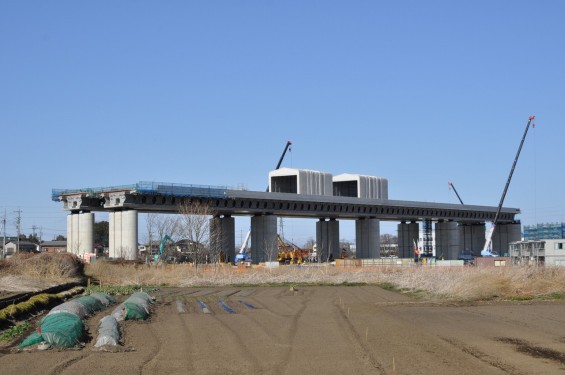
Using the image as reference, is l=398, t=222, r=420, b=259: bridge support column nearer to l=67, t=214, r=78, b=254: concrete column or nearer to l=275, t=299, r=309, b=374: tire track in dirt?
l=67, t=214, r=78, b=254: concrete column

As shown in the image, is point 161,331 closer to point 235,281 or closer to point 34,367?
point 34,367

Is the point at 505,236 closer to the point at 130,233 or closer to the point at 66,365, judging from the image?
the point at 130,233

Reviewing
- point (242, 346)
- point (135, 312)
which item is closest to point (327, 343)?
point (242, 346)

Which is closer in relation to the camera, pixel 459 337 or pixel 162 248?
pixel 459 337

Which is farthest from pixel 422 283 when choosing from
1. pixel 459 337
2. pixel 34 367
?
pixel 34 367

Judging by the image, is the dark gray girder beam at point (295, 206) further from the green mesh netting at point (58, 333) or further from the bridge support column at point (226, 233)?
the green mesh netting at point (58, 333)

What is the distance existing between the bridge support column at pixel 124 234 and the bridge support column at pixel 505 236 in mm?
82368

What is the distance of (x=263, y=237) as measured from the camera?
10012 cm

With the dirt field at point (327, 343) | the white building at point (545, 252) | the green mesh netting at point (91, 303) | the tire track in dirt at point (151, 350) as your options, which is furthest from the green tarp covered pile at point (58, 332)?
the white building at point (545, 252)

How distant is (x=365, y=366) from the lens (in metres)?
16.2

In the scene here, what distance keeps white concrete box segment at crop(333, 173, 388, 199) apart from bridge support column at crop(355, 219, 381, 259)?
432cm

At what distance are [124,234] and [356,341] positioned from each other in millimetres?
68015

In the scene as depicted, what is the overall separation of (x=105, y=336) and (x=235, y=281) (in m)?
40.0

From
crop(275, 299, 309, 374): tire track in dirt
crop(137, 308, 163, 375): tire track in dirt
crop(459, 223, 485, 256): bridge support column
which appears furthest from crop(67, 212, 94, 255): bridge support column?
crop(459, 223, 485, 256): bridge support column
